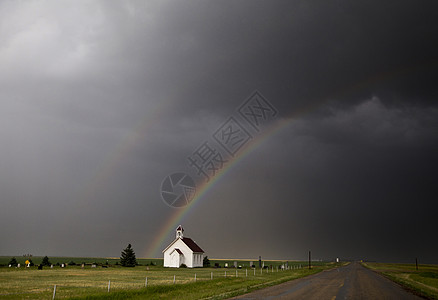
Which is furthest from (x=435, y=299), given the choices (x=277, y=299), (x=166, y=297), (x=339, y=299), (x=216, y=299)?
(x=166, y=297)

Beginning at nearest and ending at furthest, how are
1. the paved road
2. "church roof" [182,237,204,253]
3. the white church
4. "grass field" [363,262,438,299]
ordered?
the paved road < "grass field" [363,262,438,299] < the white church < "church roof" [182,237,204,253]

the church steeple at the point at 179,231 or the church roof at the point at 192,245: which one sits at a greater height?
the church steeple at the point at 179,231

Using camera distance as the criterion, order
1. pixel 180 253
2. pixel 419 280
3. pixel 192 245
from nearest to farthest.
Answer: pixel 419 280 < pixel 180 253 < pixel 192 245

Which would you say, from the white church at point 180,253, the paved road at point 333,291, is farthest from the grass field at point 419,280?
the white church at point 180,253

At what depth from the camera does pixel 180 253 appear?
8081 centimetres

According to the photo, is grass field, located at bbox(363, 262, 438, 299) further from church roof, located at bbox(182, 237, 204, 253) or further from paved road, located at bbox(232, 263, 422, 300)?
church roof, located at bbox(182, 237, 204, 253)

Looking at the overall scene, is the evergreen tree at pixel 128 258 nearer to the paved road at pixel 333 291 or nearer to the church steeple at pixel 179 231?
the church steeple at pixel 179 231

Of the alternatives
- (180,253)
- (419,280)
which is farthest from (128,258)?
(419,280)

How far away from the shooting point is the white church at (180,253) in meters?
80.6

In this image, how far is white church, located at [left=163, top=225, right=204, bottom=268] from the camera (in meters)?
80.6

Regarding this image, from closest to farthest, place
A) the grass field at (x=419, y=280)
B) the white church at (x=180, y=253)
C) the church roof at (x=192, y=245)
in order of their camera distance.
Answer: the grass field at (x=419, y=280) < the white church at (x=180, y=253) < the church roof at (x=192, y=245)

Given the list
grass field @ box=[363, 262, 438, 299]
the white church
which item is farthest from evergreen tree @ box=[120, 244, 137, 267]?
grass field @ box=[363, 262, 438, 299]

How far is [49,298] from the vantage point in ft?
70.1

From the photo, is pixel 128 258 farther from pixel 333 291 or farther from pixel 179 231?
pixel 333 291
